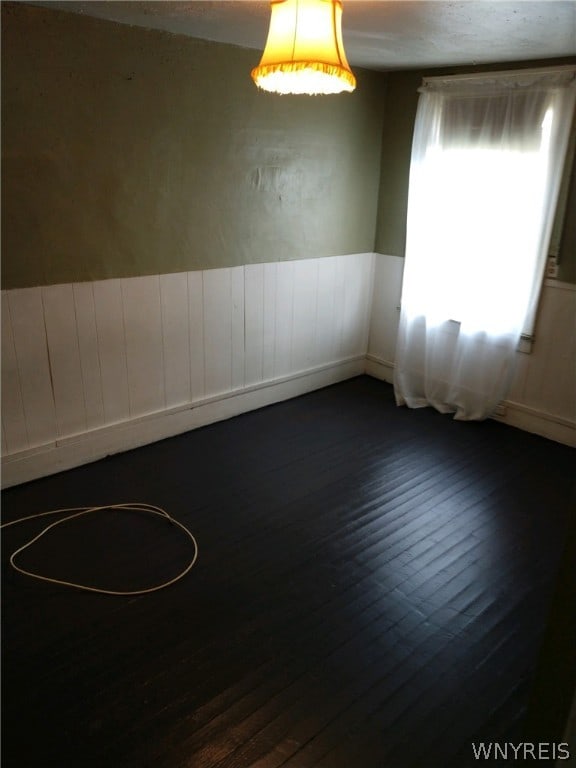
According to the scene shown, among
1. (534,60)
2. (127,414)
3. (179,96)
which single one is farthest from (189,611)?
(534,60)

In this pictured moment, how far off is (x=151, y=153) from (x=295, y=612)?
2462 mm

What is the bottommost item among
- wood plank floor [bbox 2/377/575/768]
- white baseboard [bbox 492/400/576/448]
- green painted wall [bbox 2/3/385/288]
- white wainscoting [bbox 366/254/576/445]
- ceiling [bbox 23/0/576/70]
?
wood plank floor [bbox 2/377/575/768]

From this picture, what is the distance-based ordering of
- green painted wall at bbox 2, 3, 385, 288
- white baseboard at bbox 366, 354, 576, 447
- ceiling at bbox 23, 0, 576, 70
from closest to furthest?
ceiling at bbox 23, 0, 576, 70
green painted wall at bbox 2, 3, 385, 288
white baseboard at bbox 366, 354, 576, 447

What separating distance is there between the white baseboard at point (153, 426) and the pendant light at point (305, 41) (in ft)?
7.51

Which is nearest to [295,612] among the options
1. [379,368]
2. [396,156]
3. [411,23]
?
[411,23]

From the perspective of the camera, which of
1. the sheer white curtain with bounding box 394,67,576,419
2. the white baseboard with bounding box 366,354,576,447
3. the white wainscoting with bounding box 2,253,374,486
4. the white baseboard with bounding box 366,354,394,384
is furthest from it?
the white baseboard with bounding box 366,354,394,384

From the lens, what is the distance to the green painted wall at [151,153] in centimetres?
265

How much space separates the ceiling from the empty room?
0.03 metres

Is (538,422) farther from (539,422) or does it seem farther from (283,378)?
(283,378)

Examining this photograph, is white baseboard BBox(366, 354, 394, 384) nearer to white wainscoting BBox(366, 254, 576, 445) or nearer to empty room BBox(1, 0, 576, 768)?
empty room BBox(1, 0, 576, 768)

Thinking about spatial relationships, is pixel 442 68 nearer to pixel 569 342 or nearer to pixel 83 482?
pixel 569 342

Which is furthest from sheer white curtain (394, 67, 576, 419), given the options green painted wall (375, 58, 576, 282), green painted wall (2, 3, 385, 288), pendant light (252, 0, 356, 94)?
pendant light (252, 0, 356, 94)

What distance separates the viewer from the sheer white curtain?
3332 mm

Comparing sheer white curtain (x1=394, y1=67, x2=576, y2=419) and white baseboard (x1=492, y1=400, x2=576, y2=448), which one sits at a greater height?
sheer white curtain (x1=394, y1=67, x2=576, y2=419)
